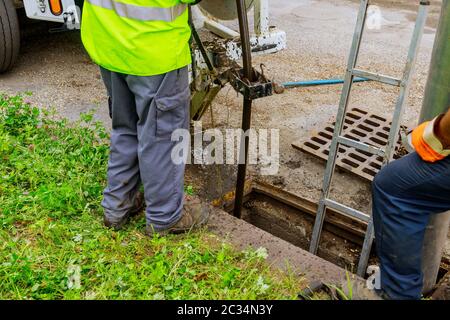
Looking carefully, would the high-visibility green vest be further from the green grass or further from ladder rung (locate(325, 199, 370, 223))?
ladder rung (locate(325, 199, 370, 223))

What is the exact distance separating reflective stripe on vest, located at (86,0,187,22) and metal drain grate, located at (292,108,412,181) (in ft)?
6.41

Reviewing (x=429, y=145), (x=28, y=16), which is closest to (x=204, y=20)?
(x=28, y=16)

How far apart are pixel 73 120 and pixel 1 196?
1387 mm

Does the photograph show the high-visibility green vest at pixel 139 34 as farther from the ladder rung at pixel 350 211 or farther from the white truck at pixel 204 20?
the ladder rung at pixel 350 211

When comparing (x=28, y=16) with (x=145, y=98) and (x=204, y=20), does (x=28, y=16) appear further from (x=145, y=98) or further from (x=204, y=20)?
(x=145, y=98)

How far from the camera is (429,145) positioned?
6.65 feet

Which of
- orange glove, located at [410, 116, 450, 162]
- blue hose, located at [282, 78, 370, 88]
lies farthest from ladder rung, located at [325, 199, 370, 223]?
blue hose, located at [282, 78, 370, 88]

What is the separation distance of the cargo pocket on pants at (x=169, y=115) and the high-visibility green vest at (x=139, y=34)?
0.49 feet

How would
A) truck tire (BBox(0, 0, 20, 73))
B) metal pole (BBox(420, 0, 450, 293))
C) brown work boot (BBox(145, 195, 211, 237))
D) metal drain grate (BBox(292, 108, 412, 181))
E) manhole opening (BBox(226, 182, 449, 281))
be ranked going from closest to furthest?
metal pole (BBox(420, 0, 450, 293)), brown work boot (BBox(145, 195, 211, 237)), manhole opening (BBox(226, 182, 449, 281)), metal drain grate (BBox(292, 108, 412, 181)), truck tire (BBox(0, 0, 20, 73))

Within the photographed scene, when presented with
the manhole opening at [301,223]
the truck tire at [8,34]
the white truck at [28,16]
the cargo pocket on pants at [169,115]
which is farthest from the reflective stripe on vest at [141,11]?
the truck tire at [8,34]

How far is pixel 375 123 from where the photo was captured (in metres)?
4.27

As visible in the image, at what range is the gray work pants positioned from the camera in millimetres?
2449

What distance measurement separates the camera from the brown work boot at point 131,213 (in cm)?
276
